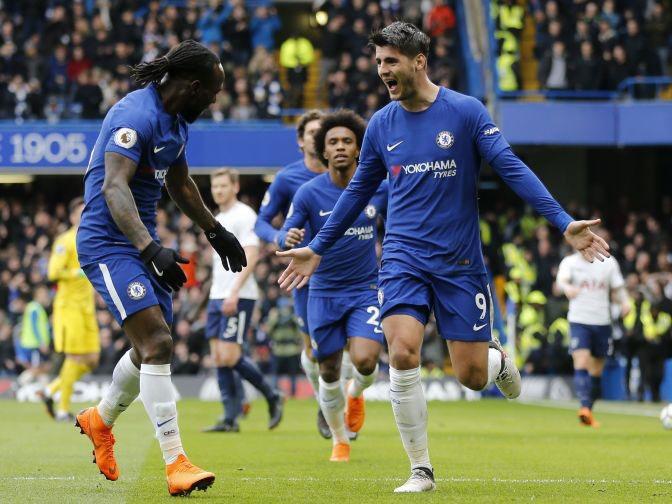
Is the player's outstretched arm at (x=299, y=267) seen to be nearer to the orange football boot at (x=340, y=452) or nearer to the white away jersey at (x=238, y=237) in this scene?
the orange football boot at (x=340, y=452)

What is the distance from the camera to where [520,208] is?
29125 millimetres

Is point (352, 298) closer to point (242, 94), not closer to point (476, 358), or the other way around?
point (476, 358)

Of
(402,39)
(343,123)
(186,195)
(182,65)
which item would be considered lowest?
(186,195)

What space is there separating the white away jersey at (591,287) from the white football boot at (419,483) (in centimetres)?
889

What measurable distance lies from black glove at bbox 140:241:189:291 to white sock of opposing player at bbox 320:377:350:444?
3.25 meters

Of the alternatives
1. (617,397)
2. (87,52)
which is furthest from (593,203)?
(87,52)

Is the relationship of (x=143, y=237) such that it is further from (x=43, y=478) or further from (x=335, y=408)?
(x=335, y=408)

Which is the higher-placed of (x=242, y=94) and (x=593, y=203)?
(x=242, y=94)

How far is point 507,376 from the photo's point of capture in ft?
27.7

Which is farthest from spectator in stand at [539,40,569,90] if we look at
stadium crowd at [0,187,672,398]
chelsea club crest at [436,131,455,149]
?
chelsea club crest at [436,131,455,149]

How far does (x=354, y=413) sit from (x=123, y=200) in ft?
15.4

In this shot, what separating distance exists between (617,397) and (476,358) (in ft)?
49.7

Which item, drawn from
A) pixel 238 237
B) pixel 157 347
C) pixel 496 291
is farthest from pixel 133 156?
pixel 496 291

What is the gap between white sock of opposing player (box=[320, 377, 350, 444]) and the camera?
32.7 feet
